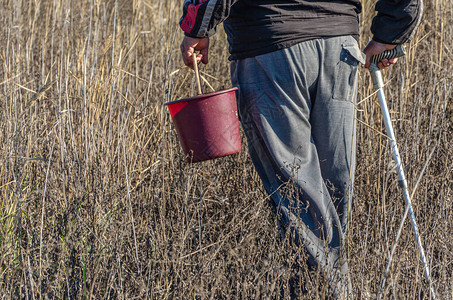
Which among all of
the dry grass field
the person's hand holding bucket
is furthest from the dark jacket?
the dry grass field

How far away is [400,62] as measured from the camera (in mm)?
3264

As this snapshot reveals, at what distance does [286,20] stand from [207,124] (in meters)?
0.44

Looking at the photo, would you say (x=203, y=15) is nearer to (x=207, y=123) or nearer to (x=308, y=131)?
(x=207, y=123)

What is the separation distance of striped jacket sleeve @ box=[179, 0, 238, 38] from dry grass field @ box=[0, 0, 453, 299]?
0.64 metres

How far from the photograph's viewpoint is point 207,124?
189 cm

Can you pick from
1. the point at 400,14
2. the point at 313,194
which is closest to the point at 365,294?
the point at 313,194

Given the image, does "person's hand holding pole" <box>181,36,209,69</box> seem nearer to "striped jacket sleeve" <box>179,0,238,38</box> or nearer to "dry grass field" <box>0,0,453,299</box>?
"striped jacket sleeve" <box>179,0,238,38</box>

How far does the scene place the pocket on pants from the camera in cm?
189

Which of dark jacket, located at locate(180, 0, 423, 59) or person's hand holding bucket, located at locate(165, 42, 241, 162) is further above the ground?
dark jacket, located at locate(180, 0, 423, 59)

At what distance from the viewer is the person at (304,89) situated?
183cm

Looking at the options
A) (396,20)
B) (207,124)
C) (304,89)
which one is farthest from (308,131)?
(396,20)

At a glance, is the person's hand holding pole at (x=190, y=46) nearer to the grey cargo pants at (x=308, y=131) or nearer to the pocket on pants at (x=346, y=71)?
the grey cargo pants at (x=308, y=131)

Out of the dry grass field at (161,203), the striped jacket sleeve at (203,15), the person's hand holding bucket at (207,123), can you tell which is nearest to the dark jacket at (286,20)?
the striped jacket sleeve at (203,15)

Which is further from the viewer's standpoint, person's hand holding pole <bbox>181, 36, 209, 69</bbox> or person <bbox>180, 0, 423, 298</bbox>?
person's hand holding pole <bbox>181, 36, 209, 69</bbox>
